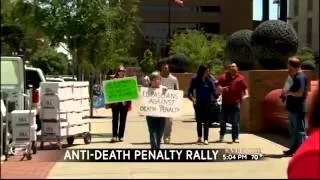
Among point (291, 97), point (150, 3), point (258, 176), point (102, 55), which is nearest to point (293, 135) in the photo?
point (291, 97)

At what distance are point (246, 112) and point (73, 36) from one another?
20.4 feet

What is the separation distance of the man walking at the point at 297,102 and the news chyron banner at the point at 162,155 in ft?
2.23

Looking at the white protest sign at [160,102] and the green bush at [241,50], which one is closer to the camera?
the white protest sign at [160,102]

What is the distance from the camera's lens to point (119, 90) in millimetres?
13484

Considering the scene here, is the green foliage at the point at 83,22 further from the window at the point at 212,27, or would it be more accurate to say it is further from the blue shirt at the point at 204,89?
the window at the point at 212,27

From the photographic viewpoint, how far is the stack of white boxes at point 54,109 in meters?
12.1

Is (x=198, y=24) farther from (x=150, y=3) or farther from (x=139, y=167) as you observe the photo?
(x=139, y=167)

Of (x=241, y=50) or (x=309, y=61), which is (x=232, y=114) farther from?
(x=309, y=61)

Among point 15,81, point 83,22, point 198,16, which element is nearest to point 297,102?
point 15,81

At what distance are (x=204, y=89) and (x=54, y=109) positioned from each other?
9.99ft

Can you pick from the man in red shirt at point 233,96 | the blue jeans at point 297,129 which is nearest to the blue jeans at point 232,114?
the man in red shirt at point 233,96

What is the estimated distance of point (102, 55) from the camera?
22062 millimetres

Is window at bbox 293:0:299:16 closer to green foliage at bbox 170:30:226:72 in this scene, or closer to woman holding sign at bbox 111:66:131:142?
green foliage at bbox 170:30:226:72

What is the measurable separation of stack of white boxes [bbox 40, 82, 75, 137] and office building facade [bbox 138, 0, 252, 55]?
332 ft
